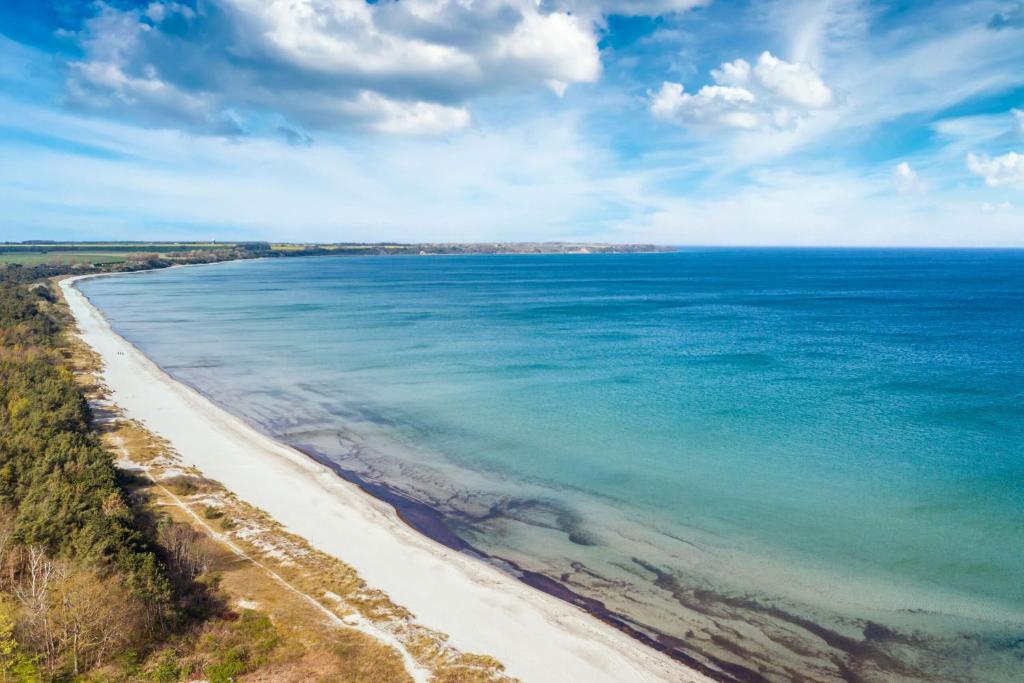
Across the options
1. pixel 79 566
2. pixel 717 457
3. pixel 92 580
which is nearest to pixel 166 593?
pixel 92 580

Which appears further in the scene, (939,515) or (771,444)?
(771,444)

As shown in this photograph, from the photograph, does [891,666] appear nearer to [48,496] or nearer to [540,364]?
[48,496]

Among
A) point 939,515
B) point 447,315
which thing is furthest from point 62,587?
point 447,315

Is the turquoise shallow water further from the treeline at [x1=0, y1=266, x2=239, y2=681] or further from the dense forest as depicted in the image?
the treeline at [x1=0, y1=266, x2=239, y2=681]

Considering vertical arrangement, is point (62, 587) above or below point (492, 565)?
above

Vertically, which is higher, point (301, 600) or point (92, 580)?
point (92, 580)

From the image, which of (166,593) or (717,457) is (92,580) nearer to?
(166,593)

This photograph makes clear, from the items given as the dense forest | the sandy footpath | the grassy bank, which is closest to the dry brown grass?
the grassy bank
